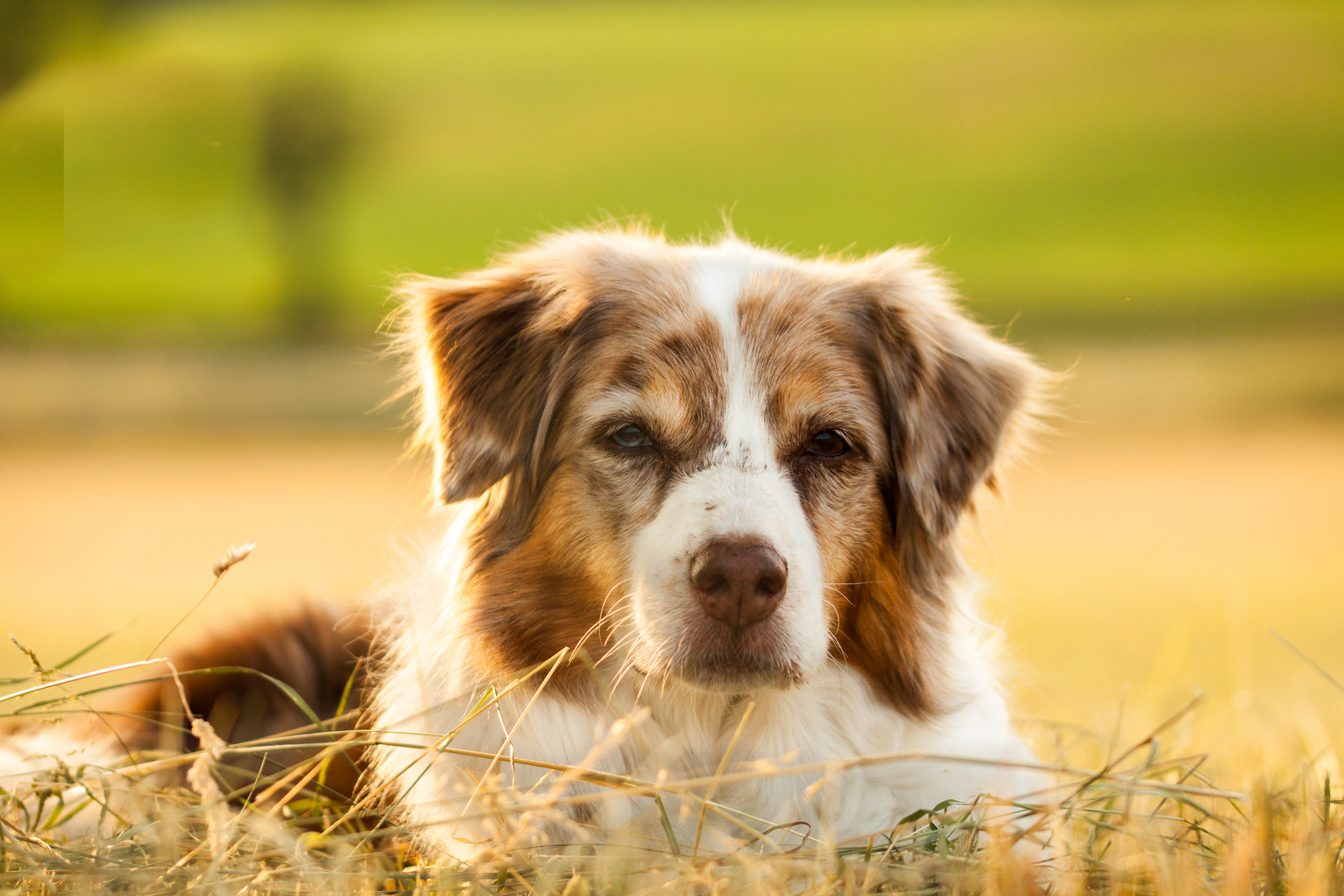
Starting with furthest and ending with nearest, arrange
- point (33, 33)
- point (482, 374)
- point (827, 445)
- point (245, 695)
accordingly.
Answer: point (33, 33) → point (245, 695) → point (482, 374) → point (827, 445)

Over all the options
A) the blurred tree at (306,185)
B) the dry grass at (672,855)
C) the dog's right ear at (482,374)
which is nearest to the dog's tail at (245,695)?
the dog's right ear at (482,374)

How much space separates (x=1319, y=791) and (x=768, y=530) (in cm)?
166

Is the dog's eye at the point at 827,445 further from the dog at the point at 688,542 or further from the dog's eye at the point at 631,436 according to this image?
the dog's eye at the point at 631,436

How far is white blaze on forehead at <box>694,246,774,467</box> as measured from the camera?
103 inches

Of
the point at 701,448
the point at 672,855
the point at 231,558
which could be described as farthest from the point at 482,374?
the point at 672,855

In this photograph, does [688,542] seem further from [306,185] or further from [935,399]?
[306,185]

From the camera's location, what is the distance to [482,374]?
9.66ft

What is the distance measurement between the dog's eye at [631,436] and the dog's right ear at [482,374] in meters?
0.23

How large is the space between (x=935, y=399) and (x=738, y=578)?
96 cm

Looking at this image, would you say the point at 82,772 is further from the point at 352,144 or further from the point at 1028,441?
the point at 352,144

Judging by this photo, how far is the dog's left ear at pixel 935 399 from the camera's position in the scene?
287 cm

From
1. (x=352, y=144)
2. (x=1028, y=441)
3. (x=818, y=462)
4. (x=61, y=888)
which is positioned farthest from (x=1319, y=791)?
(x=352, y=144)

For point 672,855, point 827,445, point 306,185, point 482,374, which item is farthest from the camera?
point 306,185

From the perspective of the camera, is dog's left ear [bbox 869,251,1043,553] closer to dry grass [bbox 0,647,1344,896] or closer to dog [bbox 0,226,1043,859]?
dog [bbox 0,226,1043,859]
